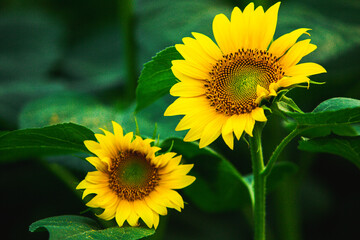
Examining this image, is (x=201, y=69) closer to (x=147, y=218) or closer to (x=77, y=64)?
(x=147, y=218)

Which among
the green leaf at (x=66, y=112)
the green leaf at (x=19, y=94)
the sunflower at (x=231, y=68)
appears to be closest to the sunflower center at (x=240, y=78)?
the sunflower at (x=231, y=68)

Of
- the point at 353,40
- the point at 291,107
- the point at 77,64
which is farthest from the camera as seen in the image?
the point at 77,64

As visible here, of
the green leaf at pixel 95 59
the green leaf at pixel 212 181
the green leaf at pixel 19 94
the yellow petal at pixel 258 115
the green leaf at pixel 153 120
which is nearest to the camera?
the yellow petal at pixel 258 115

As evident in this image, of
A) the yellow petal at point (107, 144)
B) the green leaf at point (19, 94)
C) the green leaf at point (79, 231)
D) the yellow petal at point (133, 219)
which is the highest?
the green leaf at point (19, 94)

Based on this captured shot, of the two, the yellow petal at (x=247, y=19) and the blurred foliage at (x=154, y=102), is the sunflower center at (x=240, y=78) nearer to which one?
the yellow petal at (x=247, y=19)

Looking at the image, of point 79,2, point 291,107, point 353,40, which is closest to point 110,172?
point 291,107

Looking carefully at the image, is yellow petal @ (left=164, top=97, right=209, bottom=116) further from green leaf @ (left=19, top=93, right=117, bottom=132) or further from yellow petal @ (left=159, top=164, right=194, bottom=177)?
green leaf @ (left=19, top=93, right=117, bottom=132)

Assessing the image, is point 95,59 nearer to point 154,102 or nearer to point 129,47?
point 129,47
